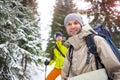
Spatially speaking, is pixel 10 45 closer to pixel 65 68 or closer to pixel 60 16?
pixel 65 68

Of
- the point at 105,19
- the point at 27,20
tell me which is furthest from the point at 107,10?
the point at 27,20

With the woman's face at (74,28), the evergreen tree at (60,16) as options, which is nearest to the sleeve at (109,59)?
the woman's face at (74,28)

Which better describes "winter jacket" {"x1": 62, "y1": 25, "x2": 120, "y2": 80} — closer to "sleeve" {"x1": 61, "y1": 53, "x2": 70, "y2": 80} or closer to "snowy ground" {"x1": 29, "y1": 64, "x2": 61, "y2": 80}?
"sleeve" {"x1": 61, "y1": 53, "x2": 70, "y2": 80}

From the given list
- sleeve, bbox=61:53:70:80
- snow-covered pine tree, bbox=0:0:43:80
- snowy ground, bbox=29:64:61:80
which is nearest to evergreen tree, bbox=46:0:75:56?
snowy ground, bbox=29:64:61:80

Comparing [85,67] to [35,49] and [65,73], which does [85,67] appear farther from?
[35,49]

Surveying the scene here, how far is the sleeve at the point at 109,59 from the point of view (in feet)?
10.8

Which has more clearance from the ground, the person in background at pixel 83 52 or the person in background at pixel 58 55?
the person in background at pixel 83 52

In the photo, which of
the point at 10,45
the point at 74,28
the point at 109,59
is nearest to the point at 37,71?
the point at 10,45

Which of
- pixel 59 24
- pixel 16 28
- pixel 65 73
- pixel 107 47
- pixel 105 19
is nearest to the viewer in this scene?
pixel 107 47

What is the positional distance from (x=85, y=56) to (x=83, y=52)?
0.21 ft

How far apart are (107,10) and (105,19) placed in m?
0.71

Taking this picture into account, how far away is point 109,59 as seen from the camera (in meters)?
3.30

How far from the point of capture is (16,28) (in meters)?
10.5

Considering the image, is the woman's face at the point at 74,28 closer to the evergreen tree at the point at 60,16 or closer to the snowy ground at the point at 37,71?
the snowy ground at the point at 37,71
